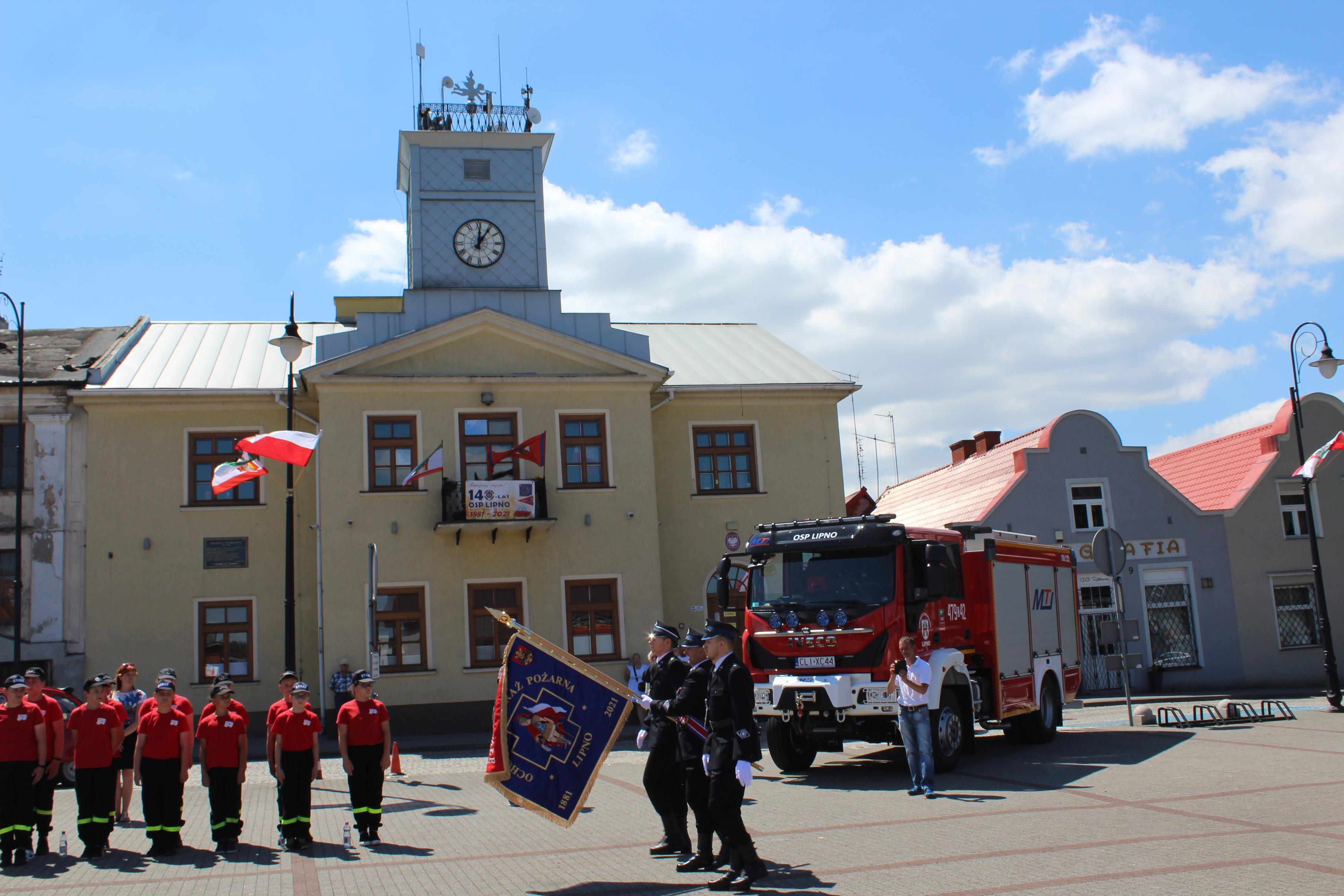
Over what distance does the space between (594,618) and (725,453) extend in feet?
16.9

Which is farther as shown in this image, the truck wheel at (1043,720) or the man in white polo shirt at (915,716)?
the truck wheel at (1043,720)

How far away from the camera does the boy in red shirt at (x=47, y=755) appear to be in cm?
1002

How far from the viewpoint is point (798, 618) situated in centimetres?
1327

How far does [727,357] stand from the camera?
2828 centimetres

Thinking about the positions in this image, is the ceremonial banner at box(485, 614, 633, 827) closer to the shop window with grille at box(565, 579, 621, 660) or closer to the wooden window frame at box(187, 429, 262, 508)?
the shop window with grille at box(565, 579, 621, 660)

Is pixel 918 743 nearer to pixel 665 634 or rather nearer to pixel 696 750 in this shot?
pixel 665 634

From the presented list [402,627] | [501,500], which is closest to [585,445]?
[501,500]

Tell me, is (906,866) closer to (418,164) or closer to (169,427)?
(169,427)

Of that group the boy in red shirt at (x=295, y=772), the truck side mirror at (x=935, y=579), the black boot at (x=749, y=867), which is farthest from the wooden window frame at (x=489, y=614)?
the black boot at (x=749, y=867)

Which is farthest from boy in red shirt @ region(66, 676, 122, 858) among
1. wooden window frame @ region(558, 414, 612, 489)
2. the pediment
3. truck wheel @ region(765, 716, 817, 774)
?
wooden window frame @ region(558, 414, 612, 489)

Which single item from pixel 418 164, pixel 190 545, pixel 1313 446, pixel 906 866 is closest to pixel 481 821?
pixel 906 866

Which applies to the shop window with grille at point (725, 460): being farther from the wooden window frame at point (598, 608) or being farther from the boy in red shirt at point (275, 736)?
the boy in red shirt at point (275, 736)

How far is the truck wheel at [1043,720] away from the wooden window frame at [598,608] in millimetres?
9445

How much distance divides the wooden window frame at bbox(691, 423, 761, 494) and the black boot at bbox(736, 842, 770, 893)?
18.1 m
